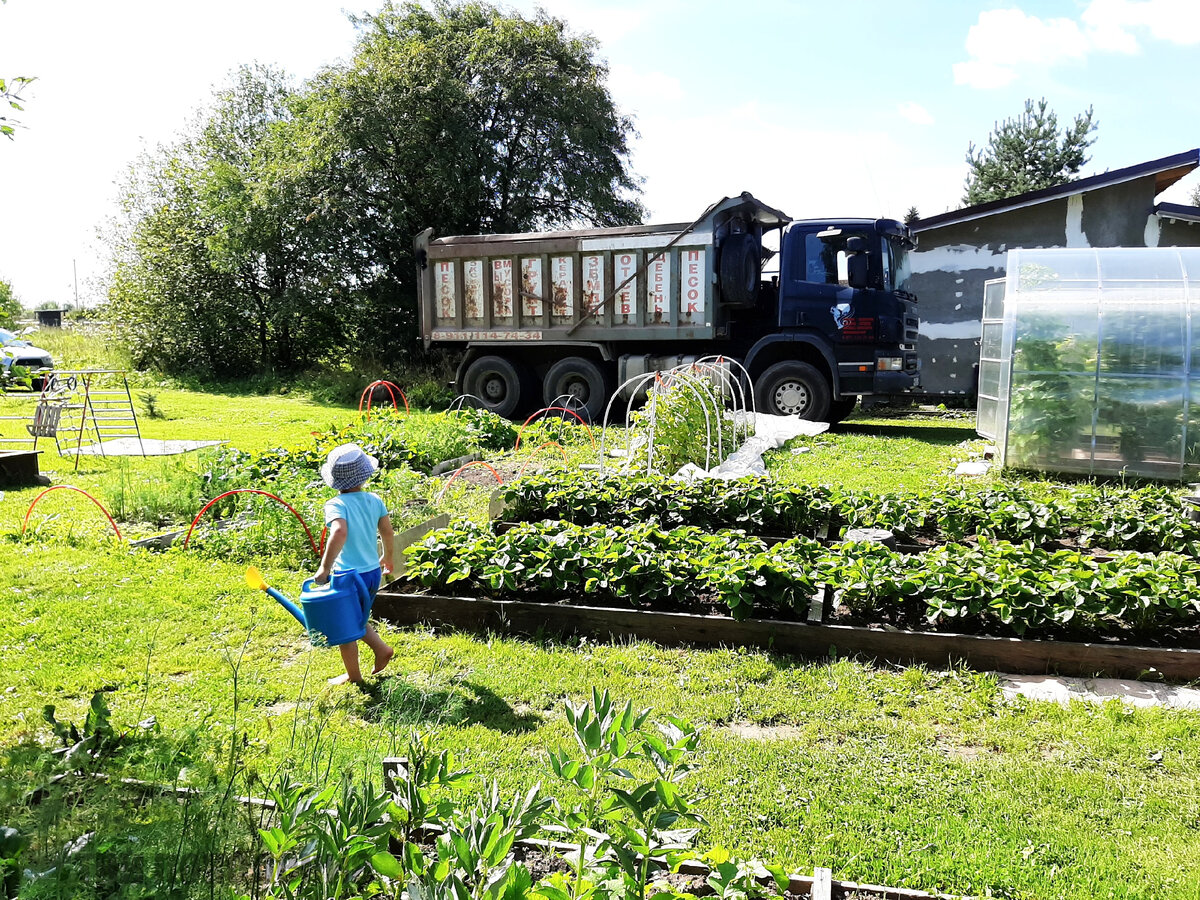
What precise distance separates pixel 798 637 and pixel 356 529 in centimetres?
239

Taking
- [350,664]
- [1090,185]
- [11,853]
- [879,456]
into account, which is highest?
[1090,185]

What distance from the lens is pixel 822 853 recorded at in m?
2.72

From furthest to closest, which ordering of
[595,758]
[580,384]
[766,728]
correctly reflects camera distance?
1. [580,384]
2. [766,728]
3. [595,758]

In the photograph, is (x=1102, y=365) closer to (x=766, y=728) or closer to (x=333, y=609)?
(x=766, y=728)

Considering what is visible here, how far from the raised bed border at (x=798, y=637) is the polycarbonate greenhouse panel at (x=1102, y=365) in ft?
16.9

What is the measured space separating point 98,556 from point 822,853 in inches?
218

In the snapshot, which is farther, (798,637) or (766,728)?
(798,637)

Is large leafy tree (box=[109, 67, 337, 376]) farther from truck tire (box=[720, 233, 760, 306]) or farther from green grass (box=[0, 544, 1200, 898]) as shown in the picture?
green grass (box=[0, 544, 1200, 898])

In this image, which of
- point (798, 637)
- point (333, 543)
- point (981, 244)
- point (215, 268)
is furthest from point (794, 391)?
point (215, 268)

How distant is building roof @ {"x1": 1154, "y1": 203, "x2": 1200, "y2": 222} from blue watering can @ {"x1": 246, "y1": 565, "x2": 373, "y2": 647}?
16.2 meters

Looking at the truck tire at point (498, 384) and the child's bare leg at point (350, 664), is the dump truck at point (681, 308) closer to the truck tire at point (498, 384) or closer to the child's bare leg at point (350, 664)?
the truck tire at point (498, 384)

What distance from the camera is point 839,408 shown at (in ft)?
43.9

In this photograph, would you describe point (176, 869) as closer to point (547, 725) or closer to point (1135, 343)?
point (547, 725)

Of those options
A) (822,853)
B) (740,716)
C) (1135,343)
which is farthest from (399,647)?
(1135,343)
